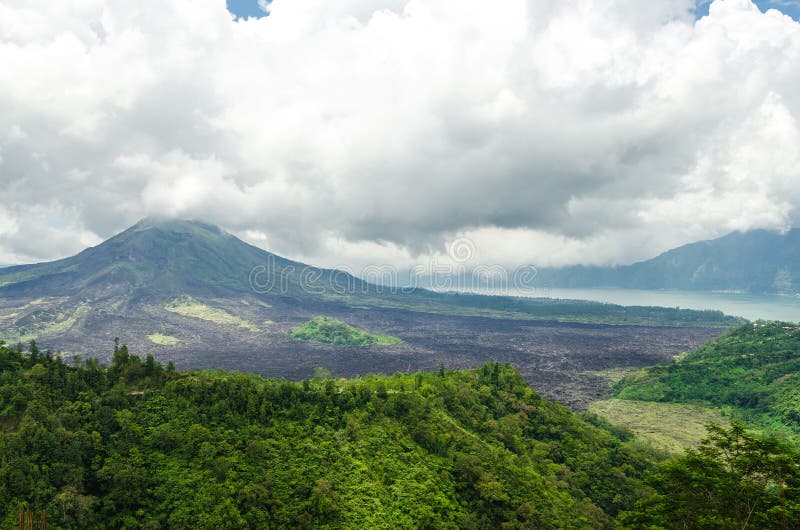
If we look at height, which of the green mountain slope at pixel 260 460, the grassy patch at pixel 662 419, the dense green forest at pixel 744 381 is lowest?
the grassy patch at pixel 662 419

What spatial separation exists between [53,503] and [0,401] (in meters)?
10.3

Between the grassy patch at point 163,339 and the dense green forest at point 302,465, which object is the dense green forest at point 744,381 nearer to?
the dense green forest at point 302,465

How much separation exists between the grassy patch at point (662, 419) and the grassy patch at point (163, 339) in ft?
485

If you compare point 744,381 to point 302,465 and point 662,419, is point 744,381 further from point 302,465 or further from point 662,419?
point 302,465

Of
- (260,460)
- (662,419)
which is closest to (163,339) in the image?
(260,460)

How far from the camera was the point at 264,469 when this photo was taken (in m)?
26.6

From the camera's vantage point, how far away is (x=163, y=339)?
552 ft

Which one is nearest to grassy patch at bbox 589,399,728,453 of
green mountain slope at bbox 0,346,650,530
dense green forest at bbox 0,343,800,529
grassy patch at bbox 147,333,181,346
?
dense green forest at bbox 0,343,800,529

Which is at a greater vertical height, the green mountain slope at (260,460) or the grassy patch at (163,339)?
the green mountain slope at (260,460)

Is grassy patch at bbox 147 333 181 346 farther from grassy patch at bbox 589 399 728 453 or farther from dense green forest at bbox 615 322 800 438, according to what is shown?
dense green forest at bbox 615 322 800 438

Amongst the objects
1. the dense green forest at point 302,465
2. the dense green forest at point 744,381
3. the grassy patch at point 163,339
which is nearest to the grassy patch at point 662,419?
the dense green forest at point 744,381

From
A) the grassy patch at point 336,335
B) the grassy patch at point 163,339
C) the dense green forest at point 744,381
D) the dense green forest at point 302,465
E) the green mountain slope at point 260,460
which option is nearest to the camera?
the dense green forest at point 302,465

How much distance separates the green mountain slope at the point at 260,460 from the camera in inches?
904

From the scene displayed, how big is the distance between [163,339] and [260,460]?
165m
